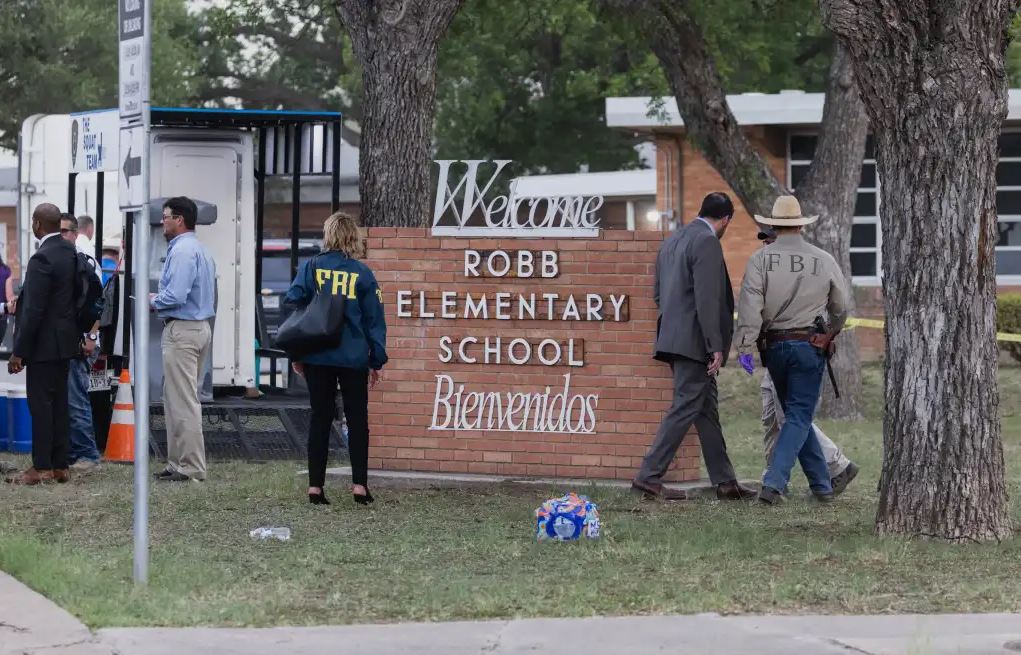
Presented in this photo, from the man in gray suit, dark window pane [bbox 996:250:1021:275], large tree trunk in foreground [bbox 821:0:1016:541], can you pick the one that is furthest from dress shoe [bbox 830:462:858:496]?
dark window pane [bbox 996:250:1021:275]

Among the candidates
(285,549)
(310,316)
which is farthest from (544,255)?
(285,549)

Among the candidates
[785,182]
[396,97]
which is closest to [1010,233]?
[785,182]

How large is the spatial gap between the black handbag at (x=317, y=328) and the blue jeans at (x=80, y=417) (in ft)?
10.2

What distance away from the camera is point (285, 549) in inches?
319

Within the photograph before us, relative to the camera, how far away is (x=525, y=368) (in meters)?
10.5

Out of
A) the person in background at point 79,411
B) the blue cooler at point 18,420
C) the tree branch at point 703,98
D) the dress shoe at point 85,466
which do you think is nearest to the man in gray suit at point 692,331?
A: the dress shoe at point 85,466

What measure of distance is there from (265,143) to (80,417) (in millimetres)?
2880

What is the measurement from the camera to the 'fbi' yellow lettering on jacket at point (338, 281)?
9.42 meters

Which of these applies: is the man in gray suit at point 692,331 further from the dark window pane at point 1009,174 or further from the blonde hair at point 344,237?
the dark window pane at point 1009,174

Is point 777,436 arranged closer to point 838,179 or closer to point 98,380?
point 98,380

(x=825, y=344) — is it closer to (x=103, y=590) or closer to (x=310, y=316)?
(x=310, y=316)

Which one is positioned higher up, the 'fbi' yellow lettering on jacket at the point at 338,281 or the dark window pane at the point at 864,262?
the dark window pane at the point at 864,262

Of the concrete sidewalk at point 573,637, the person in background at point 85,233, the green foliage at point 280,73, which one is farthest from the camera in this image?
the green foliage at point 280,73

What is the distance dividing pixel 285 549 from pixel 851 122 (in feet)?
33.2
